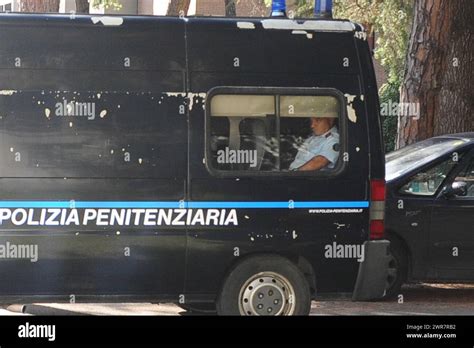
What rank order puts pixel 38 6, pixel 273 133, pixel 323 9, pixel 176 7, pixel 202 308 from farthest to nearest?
pixel 176 7
pixel 38 6
pixel 202 308
pixel 323 9
pixel 273 133

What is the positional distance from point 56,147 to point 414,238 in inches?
167

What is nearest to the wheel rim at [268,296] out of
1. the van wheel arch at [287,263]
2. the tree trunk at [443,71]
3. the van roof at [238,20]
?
the van wheel arch at [287,263]

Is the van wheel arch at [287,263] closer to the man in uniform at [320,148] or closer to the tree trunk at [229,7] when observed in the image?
the man in uniform at [320,148]

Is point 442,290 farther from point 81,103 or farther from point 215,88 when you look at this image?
point 81,103

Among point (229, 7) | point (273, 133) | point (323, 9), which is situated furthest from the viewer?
point (229, 7)

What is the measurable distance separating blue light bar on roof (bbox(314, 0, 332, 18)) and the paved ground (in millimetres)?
2679

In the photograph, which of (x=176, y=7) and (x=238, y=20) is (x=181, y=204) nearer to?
(x=238, y=20)

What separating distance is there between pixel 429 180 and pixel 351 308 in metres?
1.65

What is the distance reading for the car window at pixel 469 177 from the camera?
991 centimetres

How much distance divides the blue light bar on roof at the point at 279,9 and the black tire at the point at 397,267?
3026 millimetres

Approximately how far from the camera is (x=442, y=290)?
1105cm

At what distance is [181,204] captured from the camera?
7414 mm

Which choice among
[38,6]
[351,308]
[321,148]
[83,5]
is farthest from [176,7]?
[321,148]

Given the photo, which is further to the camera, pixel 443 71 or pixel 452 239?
pixel 443 71
